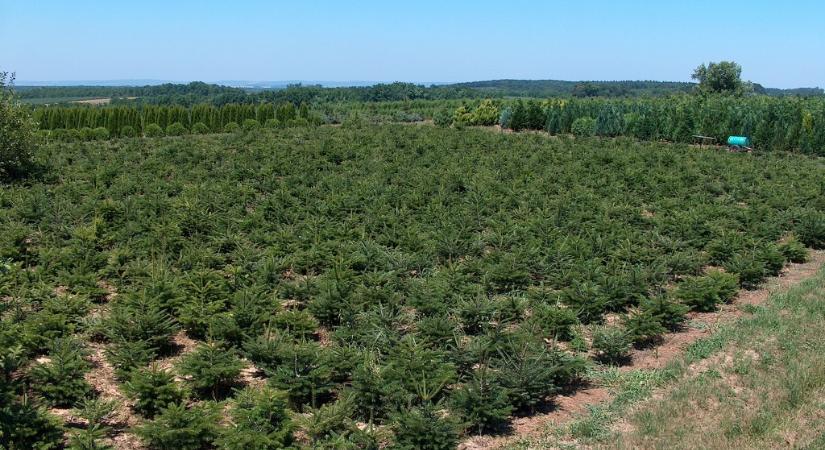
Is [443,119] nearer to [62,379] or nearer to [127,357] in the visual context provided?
[127,357]

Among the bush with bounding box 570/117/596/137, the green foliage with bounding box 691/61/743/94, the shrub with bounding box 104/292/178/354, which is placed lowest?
the shrub with bounding box 104/292/178/354

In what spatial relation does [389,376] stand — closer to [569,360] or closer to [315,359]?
[315,359]

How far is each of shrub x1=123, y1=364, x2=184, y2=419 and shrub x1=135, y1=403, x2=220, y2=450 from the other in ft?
1.83

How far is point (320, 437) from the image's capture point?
20.6 ft

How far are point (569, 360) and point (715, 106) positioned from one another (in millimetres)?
36267

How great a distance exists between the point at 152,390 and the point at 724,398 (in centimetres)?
610

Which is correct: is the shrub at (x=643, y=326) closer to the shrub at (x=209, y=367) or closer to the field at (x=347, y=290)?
the field at (x=347, y=290)

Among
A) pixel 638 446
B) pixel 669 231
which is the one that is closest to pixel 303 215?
pixel 669 231

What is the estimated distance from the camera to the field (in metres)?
6.52

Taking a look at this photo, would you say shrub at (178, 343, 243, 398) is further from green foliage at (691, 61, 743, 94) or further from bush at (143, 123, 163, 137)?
green foliage at (691, 61, 743, 94)

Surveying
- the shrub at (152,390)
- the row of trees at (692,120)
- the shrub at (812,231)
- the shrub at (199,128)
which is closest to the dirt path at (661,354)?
the shrub at (812,231)

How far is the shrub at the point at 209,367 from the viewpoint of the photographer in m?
6.88

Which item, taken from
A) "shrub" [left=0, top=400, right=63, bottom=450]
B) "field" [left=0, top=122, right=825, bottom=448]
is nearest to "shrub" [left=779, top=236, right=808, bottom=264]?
"field" [left=0, top=122, right=825, bottom=448]

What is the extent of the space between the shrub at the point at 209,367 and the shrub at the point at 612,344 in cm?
455
